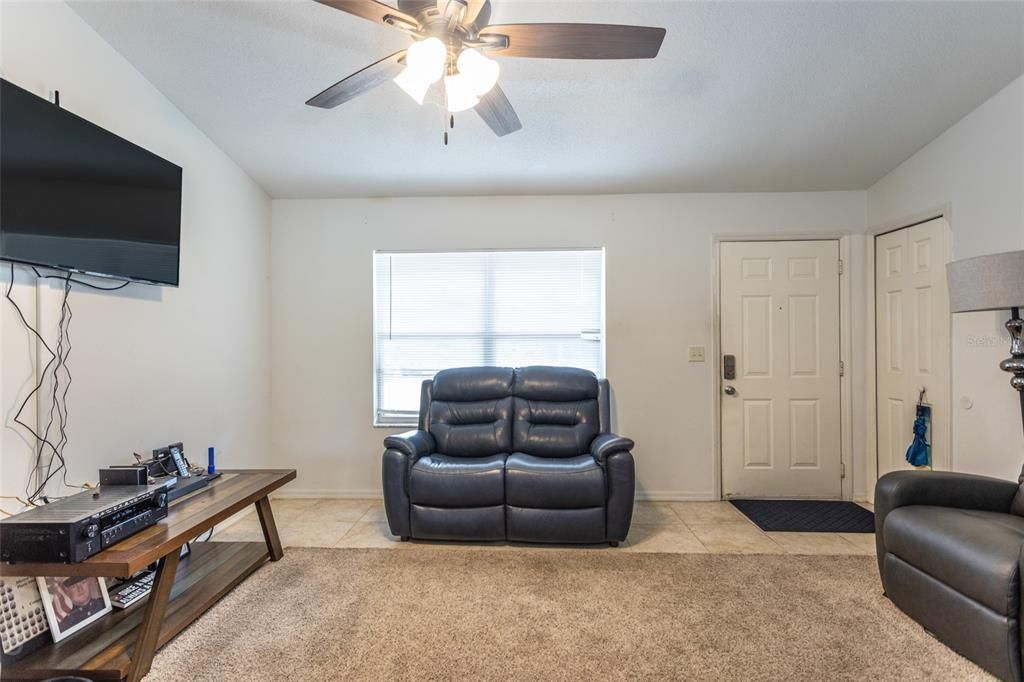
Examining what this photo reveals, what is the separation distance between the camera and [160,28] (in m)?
2.23

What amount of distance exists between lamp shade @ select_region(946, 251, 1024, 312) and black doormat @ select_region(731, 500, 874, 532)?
1.62 m

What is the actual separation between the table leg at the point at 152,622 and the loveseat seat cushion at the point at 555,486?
5.17ft

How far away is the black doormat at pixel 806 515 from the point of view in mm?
3062

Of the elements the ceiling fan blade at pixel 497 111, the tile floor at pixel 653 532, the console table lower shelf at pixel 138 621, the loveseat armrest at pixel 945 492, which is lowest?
the tile floor at pixel 653 532

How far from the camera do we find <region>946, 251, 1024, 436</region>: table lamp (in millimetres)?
1858

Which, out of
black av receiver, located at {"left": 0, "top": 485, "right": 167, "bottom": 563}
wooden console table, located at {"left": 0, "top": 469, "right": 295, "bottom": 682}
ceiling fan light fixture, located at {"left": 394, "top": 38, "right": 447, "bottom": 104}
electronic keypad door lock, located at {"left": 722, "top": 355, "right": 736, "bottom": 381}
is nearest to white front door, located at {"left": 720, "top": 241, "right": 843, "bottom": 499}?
electronic keypad door lock, located at {"left": 722, "top": 355, "right": 736, "bottom": 381}

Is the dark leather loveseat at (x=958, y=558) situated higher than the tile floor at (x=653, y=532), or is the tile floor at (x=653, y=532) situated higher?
the dark leather loveseat at (x=958, y=558)

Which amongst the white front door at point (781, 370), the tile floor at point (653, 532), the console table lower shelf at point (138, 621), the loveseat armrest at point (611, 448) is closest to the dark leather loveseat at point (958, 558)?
the tile floor at point (653, 532)

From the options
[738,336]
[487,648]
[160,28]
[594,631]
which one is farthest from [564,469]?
[160,28]

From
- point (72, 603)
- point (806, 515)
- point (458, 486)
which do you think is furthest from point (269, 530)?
point (806, 515)

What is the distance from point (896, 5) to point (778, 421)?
8.49ft

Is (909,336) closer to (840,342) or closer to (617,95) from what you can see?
(840,342)

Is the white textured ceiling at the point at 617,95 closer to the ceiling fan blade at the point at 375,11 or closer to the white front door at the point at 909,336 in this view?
the white front door at the point at 909,336

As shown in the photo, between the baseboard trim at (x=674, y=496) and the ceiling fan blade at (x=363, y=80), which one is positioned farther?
the baseboard trim at (x=674, y=496)
